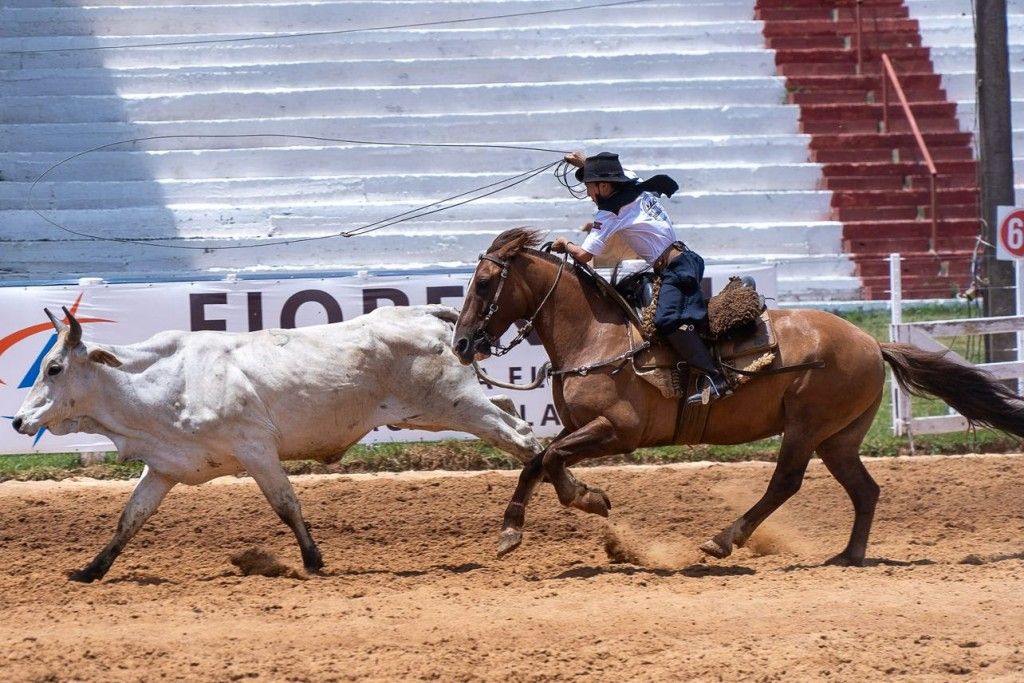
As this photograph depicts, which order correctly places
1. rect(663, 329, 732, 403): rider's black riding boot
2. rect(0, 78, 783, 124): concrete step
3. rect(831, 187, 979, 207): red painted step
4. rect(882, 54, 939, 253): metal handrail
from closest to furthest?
1. rect(663, 329, 732, 403): rider's black riding boot
2. rect(882, 54, 939, 253): metal handrail
3. rect(831, 187, 979, 207): red painted step
4. rect(0, 78, 783, 124): concrete step

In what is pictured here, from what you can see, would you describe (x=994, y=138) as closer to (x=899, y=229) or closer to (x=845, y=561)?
(x=899, y=229)

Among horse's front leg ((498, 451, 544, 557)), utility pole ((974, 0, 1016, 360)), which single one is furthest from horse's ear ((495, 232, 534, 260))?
utility pole ((974, 0, 1016, 360))

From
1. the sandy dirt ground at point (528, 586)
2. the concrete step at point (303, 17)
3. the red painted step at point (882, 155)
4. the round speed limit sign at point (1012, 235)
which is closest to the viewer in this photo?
the sandy dirt ground at point (528, 586)

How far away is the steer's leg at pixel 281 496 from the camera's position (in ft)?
28.4

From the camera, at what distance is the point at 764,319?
871 centimetres

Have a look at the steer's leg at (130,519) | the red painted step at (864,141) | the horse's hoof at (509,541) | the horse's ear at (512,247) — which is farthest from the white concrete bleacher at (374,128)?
the horse's hoof at (509,541)

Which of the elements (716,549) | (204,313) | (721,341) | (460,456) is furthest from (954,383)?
(204,313)

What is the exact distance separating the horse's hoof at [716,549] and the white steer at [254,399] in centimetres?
132

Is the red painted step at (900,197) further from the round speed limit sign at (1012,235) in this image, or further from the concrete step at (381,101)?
the round speed limit sign at (1012,235)

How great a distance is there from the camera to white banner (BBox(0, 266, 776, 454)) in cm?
1198

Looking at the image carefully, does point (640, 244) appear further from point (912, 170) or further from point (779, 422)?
point (912, 170)

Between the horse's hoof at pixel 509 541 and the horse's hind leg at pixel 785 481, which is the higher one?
the horse's hind leg at pixel 785 481

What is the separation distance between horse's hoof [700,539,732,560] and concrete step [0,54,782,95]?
12.2 m

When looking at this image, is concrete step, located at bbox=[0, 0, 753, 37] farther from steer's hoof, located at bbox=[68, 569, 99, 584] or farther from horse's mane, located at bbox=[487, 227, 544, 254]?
steer's hoof, located at bbox=[68, 569, 99, 584]
